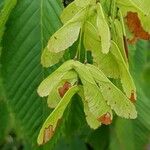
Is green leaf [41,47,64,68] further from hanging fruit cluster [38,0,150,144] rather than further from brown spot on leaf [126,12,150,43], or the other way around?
brown spot on leaf [126,12,150,43]

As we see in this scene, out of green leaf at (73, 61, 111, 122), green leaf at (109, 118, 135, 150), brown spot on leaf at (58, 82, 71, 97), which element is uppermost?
brown spot on leaf at (58, 82, 71, 97)

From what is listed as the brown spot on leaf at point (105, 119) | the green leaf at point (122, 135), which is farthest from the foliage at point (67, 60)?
the green leaf at point (122, 135)

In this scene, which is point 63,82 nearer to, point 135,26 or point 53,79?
point 53,79

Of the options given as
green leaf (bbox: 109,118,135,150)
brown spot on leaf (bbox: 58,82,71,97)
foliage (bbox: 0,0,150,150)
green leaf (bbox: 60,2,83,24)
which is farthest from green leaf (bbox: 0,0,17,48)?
green leaf (bbox: 109,118,135,150)

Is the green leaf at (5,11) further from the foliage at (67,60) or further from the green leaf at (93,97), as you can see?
the green leaf at (93,97)

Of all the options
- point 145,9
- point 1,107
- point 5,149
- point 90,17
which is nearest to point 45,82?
point 90,17

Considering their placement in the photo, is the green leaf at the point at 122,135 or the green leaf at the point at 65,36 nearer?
the green leaf at the point at 65,36

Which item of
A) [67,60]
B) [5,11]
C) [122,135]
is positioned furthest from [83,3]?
[122,135]
